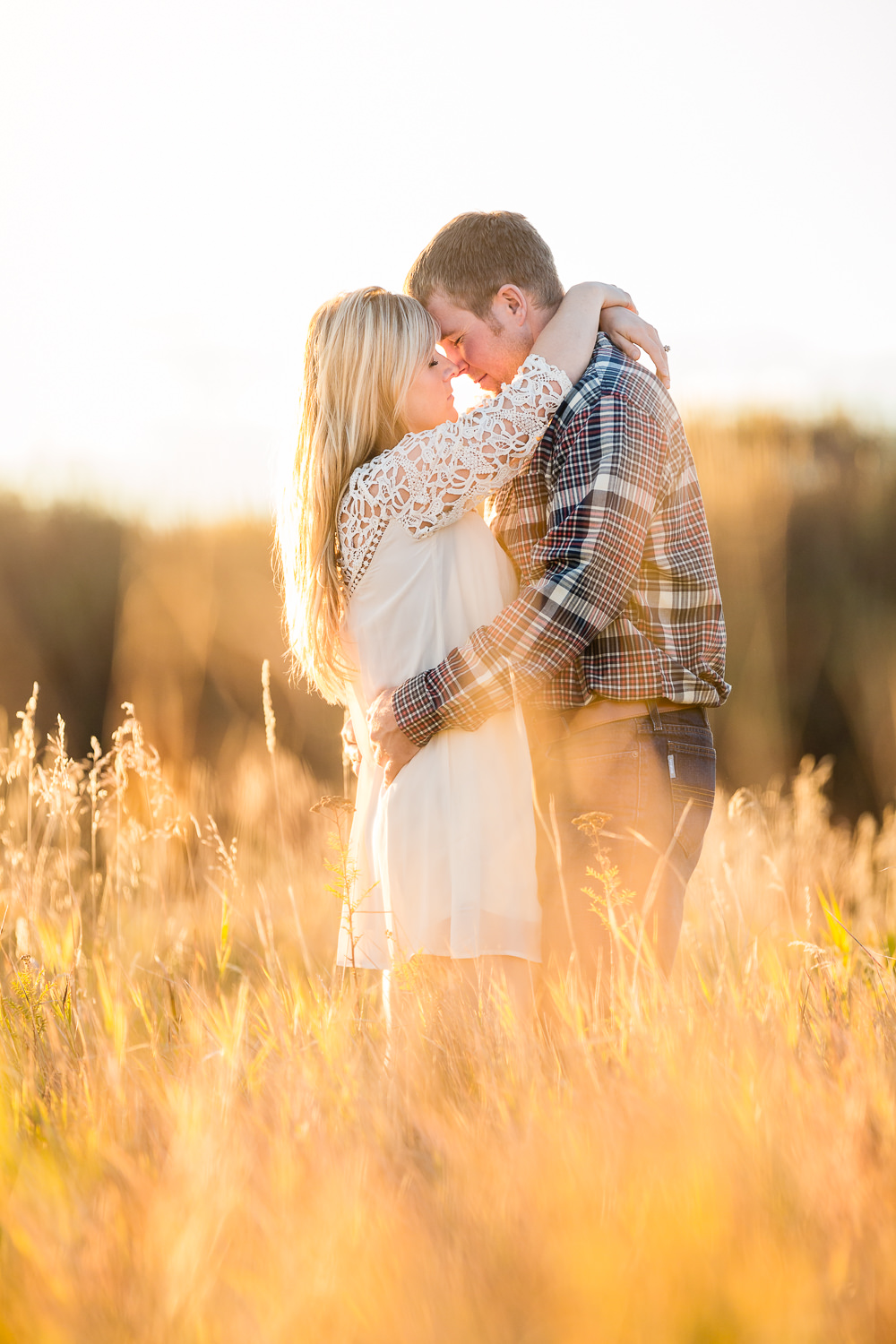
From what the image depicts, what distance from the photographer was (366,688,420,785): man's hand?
1940 millimetres

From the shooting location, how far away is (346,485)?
6.66 feet

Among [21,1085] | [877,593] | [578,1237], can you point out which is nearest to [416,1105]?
[578,1237]

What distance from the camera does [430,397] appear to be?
2105mm

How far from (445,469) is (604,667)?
19.0 inches

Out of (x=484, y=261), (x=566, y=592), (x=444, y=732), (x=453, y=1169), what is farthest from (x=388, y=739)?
(x=484, y=261)

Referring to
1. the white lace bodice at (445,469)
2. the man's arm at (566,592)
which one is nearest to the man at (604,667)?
the man's arm at (566,592)

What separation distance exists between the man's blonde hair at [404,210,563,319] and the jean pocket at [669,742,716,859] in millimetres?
1047

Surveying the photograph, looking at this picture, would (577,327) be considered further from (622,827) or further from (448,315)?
(622,827)

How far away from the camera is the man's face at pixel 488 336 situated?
90.7 inches

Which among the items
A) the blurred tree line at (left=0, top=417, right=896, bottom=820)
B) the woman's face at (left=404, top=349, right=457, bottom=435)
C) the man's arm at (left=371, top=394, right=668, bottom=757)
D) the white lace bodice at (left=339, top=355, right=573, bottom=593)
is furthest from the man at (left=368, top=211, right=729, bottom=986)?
the blurred tree line at (left=0, top=417, right=896, bottom=820)

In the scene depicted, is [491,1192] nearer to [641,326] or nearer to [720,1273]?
[720,1273]

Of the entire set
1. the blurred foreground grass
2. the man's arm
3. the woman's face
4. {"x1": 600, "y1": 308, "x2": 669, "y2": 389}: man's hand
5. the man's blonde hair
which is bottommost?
the blurred foreground grass

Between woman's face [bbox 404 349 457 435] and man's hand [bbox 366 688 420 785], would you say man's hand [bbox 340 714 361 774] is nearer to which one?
man's hand [bbox 366 688 420 785]

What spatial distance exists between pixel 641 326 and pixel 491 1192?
Result: 1.74 meters
